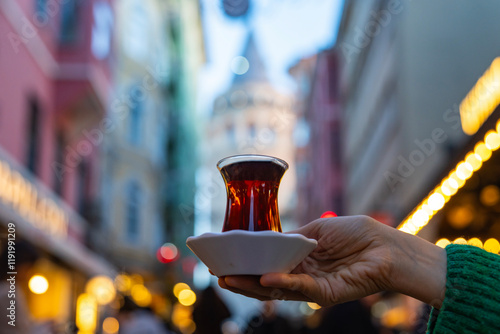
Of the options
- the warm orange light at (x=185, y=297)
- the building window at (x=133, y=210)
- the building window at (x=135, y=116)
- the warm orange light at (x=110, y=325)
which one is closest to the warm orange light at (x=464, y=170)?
the warm orange light at (x=110, y=325)

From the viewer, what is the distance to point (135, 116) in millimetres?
28266

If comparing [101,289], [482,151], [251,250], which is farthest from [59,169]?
[251,250]

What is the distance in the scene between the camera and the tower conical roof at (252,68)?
8750 cm

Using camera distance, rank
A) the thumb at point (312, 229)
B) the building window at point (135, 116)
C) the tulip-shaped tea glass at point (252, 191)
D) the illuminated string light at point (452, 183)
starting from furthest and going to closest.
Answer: the building window at point (135, 116)
the illuminated string light at point (452, 183)
the thumb at point (312, 229)
the tulip-shaped tea glass at point (252, 191)

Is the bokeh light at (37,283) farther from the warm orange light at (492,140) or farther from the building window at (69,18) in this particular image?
the building window at (69,18)

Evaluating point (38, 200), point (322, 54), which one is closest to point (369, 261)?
point (38, 200)

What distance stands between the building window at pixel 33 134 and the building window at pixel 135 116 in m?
13.0

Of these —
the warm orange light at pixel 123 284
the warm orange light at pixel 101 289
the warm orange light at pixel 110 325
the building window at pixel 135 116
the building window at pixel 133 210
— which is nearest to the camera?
the warm orange light at pixel 110 325

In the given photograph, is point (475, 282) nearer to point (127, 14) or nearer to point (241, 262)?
point (241, 262)

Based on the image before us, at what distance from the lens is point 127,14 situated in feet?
86.6

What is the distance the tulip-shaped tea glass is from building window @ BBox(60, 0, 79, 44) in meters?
14.5

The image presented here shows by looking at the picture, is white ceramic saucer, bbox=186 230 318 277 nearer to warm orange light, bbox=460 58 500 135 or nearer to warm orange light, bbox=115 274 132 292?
warm orange light, bbox=460 58 500 135

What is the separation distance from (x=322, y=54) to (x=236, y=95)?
194ft

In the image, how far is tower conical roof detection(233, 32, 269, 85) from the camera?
87.5 metres
